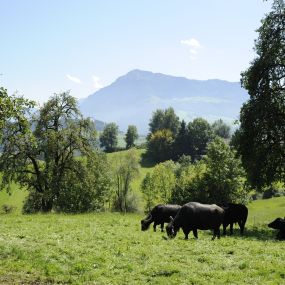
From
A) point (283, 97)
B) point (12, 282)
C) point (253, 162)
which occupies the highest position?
point (283, 97)

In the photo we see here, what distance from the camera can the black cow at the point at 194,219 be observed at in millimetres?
26609

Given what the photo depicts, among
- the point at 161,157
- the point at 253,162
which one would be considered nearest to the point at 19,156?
the point at 253,162

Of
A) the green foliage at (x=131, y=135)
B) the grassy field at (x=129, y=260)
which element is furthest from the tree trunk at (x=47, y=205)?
the green foliage at (x=131, y=135)

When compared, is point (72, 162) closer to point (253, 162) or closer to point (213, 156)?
point (253, 162)

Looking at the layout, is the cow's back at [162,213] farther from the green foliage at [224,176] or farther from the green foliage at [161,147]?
the green foliage at [161,147]

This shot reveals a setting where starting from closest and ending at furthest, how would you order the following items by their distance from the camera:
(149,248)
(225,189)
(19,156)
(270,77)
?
(149,248), (270,77), (19,156), (225,189)

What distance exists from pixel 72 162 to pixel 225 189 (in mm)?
32575

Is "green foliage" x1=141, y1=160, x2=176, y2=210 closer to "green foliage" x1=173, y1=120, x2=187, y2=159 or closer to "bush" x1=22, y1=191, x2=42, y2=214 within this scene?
"green foliage" x1=173, y1=120, x2=187, y2=159

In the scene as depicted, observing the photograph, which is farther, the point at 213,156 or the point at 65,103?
the point at 213,156

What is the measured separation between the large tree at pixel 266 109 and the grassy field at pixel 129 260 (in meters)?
13.8

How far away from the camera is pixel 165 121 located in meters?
184

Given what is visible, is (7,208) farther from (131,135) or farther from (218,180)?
(131,135)

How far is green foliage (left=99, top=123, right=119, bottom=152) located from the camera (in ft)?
626

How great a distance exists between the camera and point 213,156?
2965 inches
